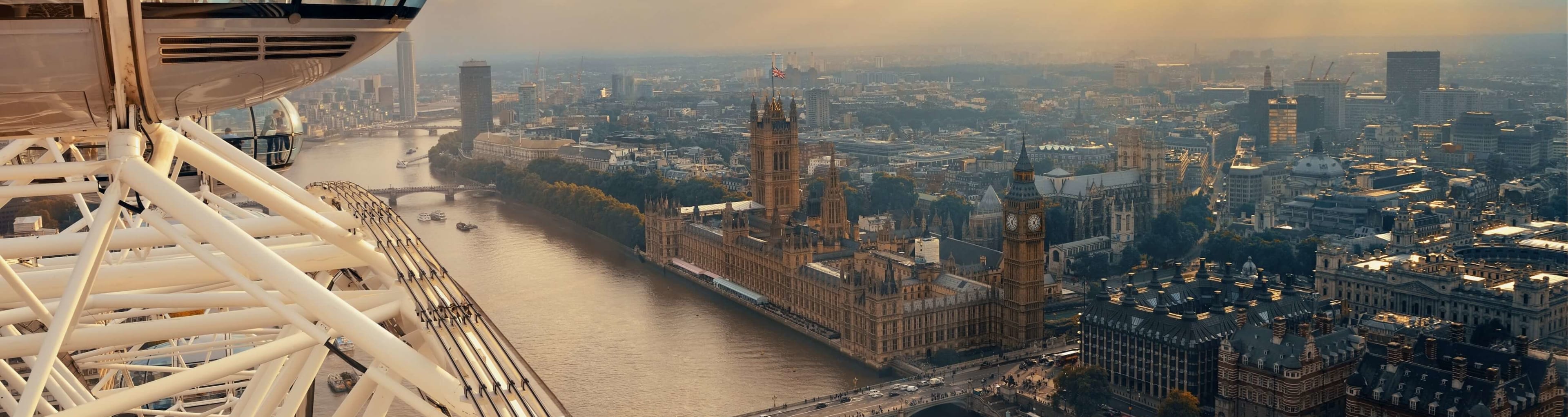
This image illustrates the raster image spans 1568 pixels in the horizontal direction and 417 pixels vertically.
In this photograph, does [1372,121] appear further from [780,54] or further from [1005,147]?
[780,54]

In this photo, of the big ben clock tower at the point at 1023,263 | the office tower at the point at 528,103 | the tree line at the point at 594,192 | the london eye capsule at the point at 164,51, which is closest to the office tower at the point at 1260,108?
the tree line at the point at 594,192

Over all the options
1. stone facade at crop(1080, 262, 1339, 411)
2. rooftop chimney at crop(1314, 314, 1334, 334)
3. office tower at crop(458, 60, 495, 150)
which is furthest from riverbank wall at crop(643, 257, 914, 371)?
office tower at crop(458, 60, 495, 150)

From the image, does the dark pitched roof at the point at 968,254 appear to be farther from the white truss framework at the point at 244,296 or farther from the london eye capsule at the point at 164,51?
the london eye capsule at the point at 164,51

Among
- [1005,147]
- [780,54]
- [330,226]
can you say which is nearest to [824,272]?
[330,226]

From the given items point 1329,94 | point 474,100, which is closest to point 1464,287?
point 1329,94

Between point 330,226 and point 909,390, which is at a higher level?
point 330,226

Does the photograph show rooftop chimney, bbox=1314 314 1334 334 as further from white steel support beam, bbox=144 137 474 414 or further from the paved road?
white steel support beam, bbox=144 137 474 414

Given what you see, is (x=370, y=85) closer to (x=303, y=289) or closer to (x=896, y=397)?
(x=896, y=397)
